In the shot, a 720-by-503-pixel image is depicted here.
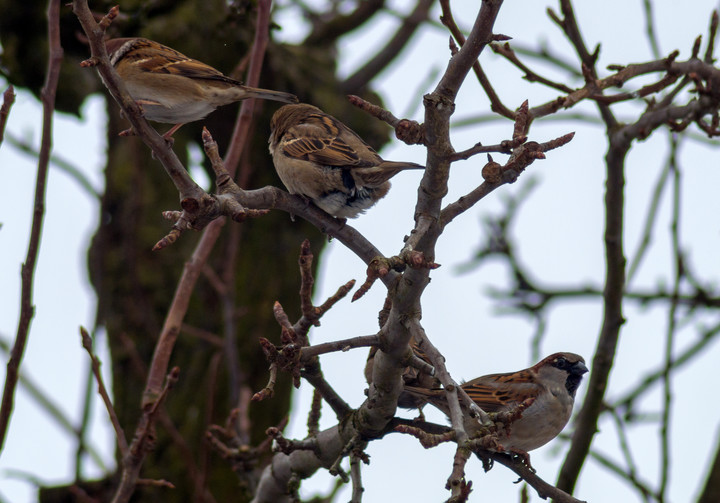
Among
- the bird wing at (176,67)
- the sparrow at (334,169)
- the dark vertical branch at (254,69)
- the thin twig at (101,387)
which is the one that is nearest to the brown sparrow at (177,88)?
the bird wing at (176,67)

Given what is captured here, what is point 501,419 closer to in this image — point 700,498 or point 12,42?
point 700,498

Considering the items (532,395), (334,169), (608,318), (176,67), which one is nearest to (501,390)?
(532,395)

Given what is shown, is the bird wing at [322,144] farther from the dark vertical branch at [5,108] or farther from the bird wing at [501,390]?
the dark vertical branch at [5,108]

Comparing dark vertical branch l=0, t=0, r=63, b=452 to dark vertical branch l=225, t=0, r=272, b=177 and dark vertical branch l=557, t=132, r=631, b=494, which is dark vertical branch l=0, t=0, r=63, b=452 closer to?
dark vertical branch l=225, t=0, r=272, b=177

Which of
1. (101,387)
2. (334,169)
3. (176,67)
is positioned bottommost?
(101,387)

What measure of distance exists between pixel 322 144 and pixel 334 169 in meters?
0.30

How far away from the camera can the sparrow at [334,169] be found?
3.93 meters

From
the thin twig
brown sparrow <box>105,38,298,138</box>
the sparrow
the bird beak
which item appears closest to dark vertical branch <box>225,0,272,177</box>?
brown sparrow <box>105,38,298,138</box>

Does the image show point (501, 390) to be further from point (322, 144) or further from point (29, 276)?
point (29, 276)

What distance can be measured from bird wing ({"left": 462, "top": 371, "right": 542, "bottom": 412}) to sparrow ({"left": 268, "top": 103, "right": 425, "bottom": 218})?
1.30 meters

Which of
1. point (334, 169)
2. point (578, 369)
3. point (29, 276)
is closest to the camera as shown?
point (29, 276)

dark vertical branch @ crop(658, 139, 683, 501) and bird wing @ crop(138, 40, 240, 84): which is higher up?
bird wing @ crop(138, 40, 240, 84)

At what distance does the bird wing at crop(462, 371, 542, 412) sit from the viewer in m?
4.51

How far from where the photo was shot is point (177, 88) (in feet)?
12.2
